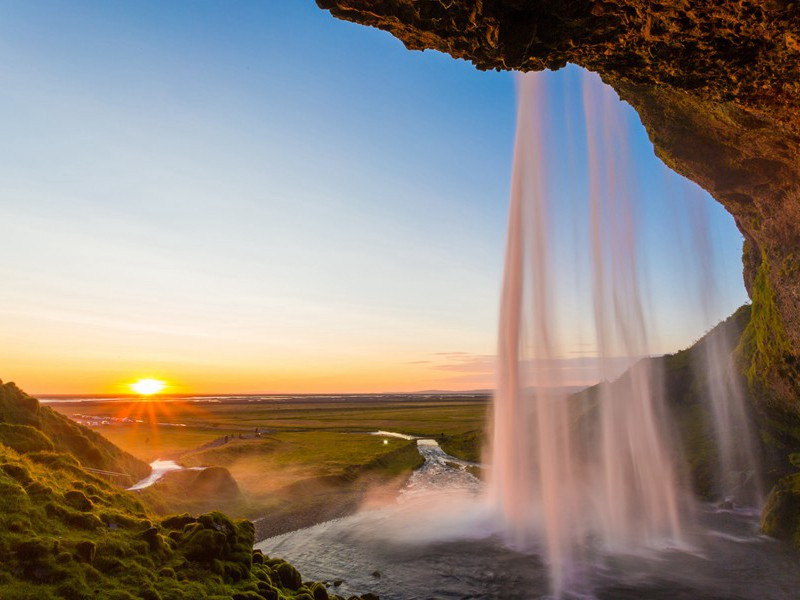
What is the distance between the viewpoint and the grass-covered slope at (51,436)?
17.5 metres

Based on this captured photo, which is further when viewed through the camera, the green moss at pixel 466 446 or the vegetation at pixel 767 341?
the green moss at pixel 466 446

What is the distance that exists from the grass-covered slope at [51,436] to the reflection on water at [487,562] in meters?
11.1

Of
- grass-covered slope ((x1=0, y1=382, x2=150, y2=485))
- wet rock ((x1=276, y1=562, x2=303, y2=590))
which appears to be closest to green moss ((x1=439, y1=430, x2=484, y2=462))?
grass-covered slope ((x1=0, y1=382, x2=150, y2=485))

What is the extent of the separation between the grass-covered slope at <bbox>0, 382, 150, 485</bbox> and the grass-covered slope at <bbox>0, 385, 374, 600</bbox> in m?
0.16

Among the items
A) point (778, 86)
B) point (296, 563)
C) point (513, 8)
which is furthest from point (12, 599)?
point (778, 86)

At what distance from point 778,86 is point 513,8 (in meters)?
7.77

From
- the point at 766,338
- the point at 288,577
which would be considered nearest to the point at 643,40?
the point at 288,577

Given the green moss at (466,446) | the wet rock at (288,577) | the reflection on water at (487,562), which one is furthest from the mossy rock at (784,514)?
the green moss at (466,446)

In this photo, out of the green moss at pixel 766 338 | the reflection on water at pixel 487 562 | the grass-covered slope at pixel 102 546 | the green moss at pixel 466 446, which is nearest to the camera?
the grass-covered slope at pixel 102 546

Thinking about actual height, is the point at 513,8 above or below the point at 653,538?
above

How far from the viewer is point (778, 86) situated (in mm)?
11562

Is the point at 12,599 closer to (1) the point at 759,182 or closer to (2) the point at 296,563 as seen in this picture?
(2) the point at 296,563

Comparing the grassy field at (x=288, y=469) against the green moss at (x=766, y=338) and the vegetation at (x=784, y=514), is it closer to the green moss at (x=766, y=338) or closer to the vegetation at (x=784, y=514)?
the vegetation at (x=784, y=514)

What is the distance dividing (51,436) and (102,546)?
14.3 m
